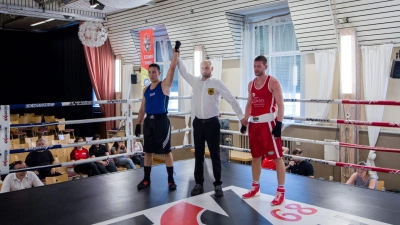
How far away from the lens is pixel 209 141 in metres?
3.76

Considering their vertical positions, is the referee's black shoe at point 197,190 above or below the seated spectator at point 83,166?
above

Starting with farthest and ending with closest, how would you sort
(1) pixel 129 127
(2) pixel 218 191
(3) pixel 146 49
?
1. (3) pixel 146 49
2. (1) pixel 129 127
3. (2) pixel 218 191

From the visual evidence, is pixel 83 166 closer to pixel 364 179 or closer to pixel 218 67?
pixel 218 67

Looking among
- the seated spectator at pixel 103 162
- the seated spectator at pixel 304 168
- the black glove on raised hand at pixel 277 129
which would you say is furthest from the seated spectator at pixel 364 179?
the seated spectator at pixel 103 162

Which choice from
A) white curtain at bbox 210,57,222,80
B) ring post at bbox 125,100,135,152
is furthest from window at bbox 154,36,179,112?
ring post at bbox 125,100,135,152

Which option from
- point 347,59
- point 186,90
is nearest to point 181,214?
point 347,59

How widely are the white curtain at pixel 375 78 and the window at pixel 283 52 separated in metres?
1.39

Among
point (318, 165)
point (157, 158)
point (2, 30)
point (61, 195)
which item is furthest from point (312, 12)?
point (2, 30)

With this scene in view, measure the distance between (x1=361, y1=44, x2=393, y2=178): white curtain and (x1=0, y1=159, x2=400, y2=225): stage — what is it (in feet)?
8.99

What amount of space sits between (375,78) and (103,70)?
24.8ft

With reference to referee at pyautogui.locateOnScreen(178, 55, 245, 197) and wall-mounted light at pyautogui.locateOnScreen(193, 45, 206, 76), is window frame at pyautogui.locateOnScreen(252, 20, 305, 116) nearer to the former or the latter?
wall-mounted light at pyautogui.locateOnScreen(193, 45, 206, 76)

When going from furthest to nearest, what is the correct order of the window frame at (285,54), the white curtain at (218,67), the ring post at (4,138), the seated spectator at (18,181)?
the white curtain at (218,67), the window frame at (285,54), the seated spectator at (18,181), the ring post at (4,138)

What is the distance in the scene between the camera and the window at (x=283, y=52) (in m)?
7.65

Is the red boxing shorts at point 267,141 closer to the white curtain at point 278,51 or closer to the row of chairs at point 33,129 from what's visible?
the white curtain at point 278,51
